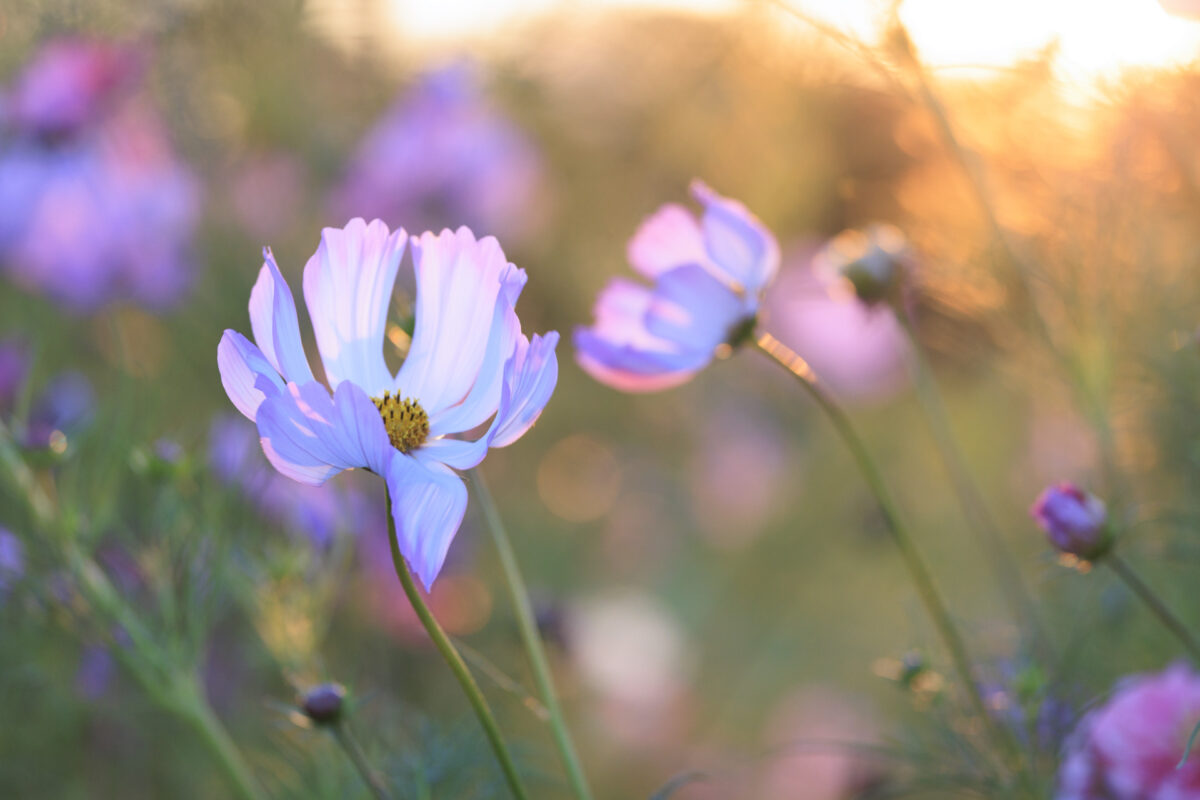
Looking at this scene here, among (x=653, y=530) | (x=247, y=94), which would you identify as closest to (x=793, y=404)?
(x=653, y=530)

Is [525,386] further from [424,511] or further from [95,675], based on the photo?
[95,675]

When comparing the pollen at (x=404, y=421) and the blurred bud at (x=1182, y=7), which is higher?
the blurred bud at (x=1182, y=7)

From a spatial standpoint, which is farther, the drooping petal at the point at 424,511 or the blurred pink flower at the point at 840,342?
the blurred pink flower at the point at 840,342

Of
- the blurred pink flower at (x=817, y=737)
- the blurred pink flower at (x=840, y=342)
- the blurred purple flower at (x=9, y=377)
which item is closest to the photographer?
the blurred purple flower at (x=9, y=377)

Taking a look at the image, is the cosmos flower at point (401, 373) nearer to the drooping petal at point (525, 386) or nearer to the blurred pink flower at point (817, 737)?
the drooping petal at point (525, 386)

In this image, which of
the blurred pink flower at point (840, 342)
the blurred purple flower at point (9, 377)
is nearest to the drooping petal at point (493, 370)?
the blurred purple flower at point (9, 377)
